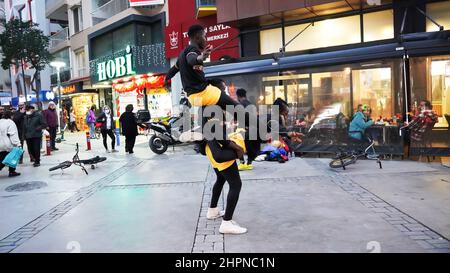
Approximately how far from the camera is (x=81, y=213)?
587 cm

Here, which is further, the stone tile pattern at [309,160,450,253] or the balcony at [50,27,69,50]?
the balcony at [50,27,69,50]

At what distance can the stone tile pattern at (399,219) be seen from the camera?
406 centimetres

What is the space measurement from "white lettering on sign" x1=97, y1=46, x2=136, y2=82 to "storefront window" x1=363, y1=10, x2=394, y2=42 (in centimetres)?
1318

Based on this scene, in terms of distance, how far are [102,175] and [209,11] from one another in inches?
374

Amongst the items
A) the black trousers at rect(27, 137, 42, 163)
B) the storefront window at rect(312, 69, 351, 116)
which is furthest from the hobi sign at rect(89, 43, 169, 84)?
the storefront window at rect(312, 69, 351, 116)

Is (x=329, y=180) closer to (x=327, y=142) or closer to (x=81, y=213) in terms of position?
(x=327, y=142)

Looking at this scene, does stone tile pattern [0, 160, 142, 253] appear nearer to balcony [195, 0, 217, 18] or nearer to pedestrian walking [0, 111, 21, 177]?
pedestrian walking [0, 111, 21, 177]

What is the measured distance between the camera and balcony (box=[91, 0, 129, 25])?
23531mm

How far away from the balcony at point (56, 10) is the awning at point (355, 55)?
24.7 m

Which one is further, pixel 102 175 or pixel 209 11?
pixel 209 11

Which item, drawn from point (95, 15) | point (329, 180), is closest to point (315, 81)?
point (329, 180)

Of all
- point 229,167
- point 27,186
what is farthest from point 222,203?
point 27,186

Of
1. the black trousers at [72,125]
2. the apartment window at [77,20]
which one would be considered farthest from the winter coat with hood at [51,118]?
the apartment window at [77,20]

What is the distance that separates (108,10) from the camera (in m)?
25.6
